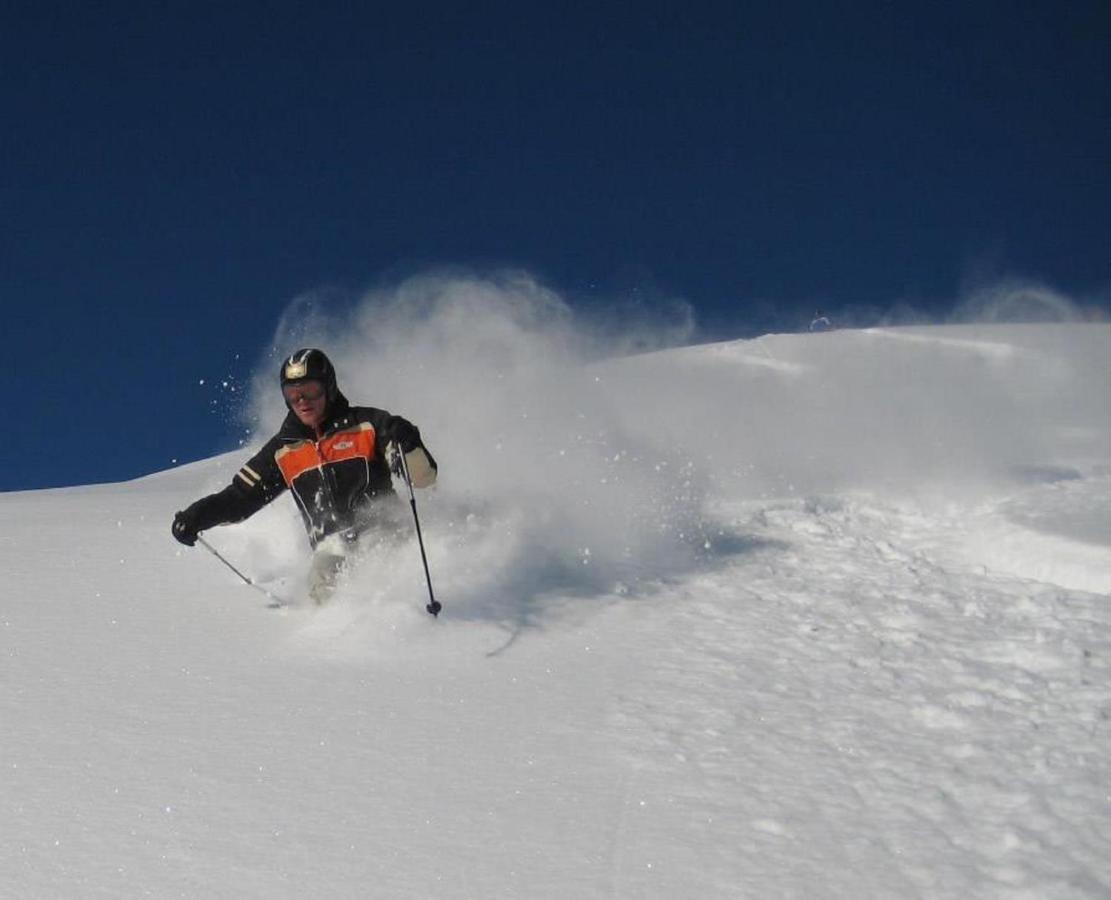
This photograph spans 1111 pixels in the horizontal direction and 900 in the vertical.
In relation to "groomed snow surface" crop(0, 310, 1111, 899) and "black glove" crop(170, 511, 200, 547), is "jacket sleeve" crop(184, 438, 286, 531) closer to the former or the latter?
"black glove" crop(170, 511, 200, 547)

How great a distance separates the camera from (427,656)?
452 centimetres

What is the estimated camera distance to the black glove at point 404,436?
571 centimetres

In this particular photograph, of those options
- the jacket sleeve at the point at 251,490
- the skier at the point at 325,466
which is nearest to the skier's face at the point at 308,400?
the skier at the point at 325,466

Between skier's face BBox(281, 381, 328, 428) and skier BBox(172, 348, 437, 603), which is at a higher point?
skier's face BBox(281, 381, 328, 428)

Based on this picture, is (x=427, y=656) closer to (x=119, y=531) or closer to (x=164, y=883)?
(x=164, y=883)

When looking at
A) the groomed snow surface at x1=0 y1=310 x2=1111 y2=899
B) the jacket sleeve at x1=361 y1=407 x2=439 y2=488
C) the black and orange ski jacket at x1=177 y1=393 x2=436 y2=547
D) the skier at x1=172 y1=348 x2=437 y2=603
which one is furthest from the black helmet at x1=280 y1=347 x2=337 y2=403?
the groomed snow surface at x1=0 y1=310 x2=1111 y2=899

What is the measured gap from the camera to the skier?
226 inches

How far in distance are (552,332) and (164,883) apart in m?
10.7

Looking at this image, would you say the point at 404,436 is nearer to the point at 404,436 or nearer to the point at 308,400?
the point at 404,436

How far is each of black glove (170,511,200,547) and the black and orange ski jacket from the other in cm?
17

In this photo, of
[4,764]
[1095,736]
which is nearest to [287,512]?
[4,764]

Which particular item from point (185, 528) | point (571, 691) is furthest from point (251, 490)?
point (571, 691)

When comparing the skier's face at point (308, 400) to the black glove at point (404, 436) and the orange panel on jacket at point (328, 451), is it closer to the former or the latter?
the orange panel on jacket at point (328, 451)

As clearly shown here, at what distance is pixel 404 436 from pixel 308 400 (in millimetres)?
649
